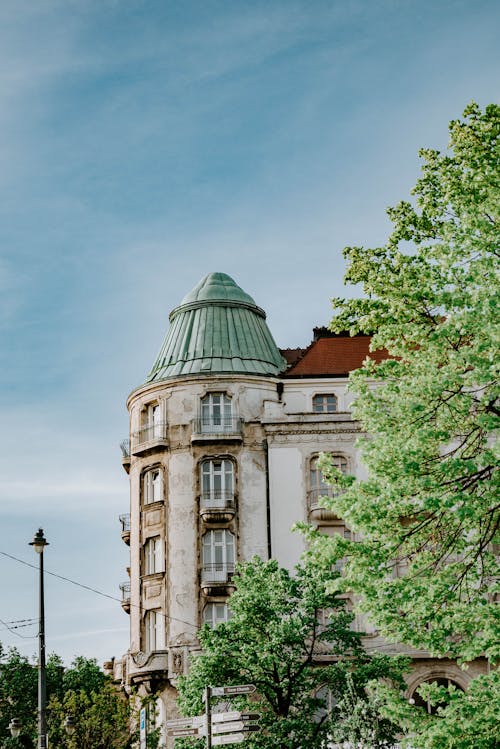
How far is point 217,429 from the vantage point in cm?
5397

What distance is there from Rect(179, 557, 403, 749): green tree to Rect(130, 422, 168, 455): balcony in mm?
15912

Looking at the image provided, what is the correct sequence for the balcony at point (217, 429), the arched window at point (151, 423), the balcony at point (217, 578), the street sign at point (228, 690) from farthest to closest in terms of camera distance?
the arched window at point (151, 423) < the balcony at point (217, 429) < the balcony at point (217, 578) < the street sign at point (228, 690)

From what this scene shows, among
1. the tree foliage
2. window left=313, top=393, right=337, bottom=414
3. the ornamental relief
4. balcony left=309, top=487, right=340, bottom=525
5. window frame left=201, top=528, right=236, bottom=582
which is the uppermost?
window left=313, top=393, right=337, bottom=414

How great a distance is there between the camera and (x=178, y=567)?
5184 cm

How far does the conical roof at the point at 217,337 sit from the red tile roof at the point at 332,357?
1677 millimetres

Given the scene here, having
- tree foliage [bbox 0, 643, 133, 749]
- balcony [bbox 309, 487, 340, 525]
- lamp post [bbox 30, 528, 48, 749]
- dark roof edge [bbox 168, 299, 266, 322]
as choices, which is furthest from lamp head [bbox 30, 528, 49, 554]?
dark roof edge [bbox 168, 299, 266, 322]

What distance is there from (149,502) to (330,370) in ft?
36.7

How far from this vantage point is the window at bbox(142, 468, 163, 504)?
178ft

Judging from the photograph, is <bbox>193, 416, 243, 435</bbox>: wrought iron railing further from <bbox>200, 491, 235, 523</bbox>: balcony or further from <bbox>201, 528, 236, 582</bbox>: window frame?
<bbox>201, 528, 236, 582</bbox>: window frame

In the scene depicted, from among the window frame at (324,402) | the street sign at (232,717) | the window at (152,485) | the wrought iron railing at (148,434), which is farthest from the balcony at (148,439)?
the street sign at (232,717)

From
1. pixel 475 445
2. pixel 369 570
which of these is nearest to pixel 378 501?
pixel 369 570

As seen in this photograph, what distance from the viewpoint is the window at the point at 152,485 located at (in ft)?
178

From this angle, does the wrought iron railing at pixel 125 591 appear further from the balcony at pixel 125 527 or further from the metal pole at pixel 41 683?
the metal pole at pixel 41 683

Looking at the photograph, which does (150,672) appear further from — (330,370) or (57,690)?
(57,690)
